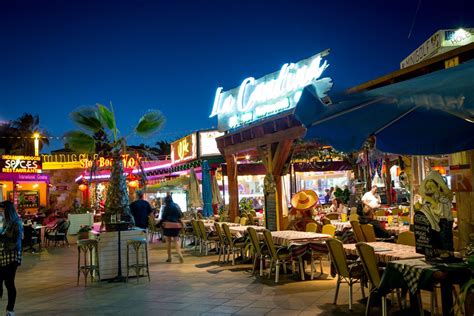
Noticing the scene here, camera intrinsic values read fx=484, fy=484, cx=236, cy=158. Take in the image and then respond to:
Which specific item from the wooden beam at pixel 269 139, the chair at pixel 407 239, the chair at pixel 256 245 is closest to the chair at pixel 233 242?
the chair at pixel 256 245

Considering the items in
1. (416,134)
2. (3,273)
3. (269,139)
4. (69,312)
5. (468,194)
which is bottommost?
(69,312)

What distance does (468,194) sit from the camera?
246 inches

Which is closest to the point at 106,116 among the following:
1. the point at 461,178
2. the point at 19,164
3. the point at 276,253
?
the point at 276,253

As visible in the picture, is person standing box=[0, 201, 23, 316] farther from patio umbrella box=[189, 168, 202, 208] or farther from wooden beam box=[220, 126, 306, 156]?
patio umbrella box=[189, 168, 202, 208]

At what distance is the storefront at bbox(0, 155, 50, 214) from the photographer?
83.5 feet

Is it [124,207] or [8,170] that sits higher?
[8,170]

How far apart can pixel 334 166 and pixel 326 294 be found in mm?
12489

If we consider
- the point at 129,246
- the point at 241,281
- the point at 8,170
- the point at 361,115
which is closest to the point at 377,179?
the point at 241,281

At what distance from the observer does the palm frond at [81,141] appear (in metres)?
9.99

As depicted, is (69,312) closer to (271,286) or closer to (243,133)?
(271,286)

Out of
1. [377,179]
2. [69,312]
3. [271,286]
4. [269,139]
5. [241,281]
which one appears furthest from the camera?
[377,179]

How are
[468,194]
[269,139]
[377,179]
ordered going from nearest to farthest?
[468,194] → [269,139] → [377,179]

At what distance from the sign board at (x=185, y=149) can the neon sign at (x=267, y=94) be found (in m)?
3.54

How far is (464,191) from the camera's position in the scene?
20.5 ft
